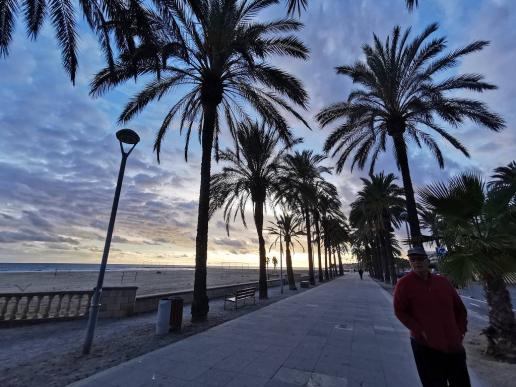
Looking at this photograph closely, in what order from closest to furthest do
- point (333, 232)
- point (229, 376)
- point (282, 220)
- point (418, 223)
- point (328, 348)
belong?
point (229, 376)
point (328, 348)
point (418, 223)
point (282, 220)
point (333, 232)

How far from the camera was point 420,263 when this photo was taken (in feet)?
10.7

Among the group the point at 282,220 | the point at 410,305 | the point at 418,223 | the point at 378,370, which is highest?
the point at 282,220

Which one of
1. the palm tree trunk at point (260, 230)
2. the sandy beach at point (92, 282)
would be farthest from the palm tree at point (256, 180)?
the sandy beach at point (92, 282)

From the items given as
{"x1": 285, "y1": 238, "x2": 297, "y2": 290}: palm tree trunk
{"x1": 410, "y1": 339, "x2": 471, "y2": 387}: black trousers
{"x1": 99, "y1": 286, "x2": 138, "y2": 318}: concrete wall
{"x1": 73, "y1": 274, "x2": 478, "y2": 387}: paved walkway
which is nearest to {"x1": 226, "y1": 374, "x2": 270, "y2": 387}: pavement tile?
{"x1": 73, "y1": 274, "x2": 478, "y2": 387}: paved walkway

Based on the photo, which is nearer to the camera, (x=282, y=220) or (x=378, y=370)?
(x=378, y=370)

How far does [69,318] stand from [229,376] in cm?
764

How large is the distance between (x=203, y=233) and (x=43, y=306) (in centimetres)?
562

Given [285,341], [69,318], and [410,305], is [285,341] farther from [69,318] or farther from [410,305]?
[69,318]

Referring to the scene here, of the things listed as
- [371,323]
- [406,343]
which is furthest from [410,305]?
[371,323]

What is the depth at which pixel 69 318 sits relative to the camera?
970cm

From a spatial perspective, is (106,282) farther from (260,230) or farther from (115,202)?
(115,202)

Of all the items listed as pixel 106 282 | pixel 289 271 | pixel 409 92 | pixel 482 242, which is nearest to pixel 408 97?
pixel 409 92

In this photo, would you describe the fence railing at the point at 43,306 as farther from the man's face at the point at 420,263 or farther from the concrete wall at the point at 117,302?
the man's face at the point at 420,263

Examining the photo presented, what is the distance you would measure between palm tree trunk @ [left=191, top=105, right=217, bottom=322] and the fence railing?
3.76m
